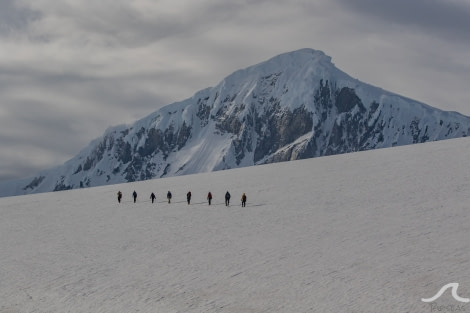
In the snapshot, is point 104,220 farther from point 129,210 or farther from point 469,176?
point 469,176

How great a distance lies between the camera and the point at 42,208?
52594 mm

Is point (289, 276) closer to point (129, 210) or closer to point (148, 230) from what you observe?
point (148, 230)

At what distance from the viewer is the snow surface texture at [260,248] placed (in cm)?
2255

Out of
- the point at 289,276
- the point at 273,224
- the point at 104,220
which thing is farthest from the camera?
the point at 104,220

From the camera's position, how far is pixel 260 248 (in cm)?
2934

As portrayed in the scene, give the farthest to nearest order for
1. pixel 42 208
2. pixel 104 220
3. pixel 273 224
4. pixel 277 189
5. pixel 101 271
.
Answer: pixel 42 208
pixel 277 189
pixel 104 220
pixel 273 224
pixel 101 271

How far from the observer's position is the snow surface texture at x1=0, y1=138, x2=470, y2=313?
2255 cm

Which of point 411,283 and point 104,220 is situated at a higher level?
point 104,220

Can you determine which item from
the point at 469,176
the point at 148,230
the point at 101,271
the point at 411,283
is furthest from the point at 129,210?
the point at 411,283

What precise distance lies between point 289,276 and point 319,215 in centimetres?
1210

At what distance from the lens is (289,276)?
2455 cm

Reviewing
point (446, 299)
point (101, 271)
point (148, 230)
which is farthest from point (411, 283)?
point (148, 230)

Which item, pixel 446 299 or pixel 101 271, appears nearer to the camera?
pixel 446 299

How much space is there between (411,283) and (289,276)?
14.5 ft
